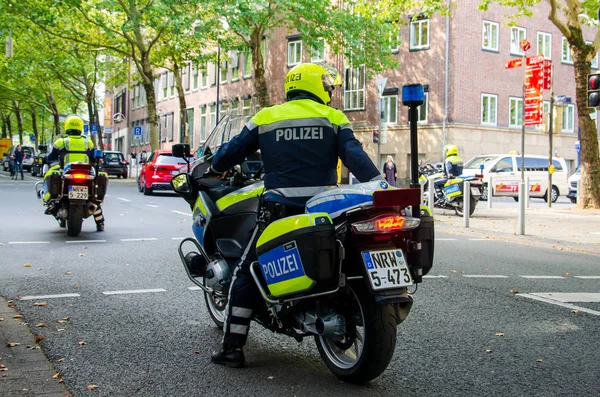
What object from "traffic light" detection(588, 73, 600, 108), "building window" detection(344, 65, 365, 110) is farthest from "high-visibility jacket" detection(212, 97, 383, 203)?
"building window" detection(344, 65, 365, 110)

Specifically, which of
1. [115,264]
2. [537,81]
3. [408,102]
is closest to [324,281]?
[408,102]

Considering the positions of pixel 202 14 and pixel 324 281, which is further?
pixel 202 14

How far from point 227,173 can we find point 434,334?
1.87 meters

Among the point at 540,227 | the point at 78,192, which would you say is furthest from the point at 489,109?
the point at 78,192

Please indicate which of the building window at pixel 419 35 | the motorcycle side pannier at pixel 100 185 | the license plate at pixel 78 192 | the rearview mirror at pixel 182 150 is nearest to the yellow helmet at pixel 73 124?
the motorcycle side pannier at pixel 100 185

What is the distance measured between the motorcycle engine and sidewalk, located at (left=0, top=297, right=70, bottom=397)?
3.76 ft

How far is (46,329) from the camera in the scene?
5711mm

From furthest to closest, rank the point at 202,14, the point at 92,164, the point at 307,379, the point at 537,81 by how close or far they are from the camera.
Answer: the point at 202,14, the point at 537,81, the point at 92,164, the point at 307,379

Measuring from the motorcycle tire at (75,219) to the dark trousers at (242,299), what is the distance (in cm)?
810

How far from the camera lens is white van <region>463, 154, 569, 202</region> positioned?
28.8 m

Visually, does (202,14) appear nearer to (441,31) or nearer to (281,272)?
(441,31)

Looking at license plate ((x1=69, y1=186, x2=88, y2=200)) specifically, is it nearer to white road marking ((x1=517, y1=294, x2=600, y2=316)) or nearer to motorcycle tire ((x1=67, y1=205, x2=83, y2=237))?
motorcycle tire ((x1=67, y1=205, x2=83, y2=237))

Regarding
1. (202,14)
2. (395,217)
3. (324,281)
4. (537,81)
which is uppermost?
(202,14)

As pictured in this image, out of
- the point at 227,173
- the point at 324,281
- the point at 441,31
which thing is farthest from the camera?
the point at 441,31
